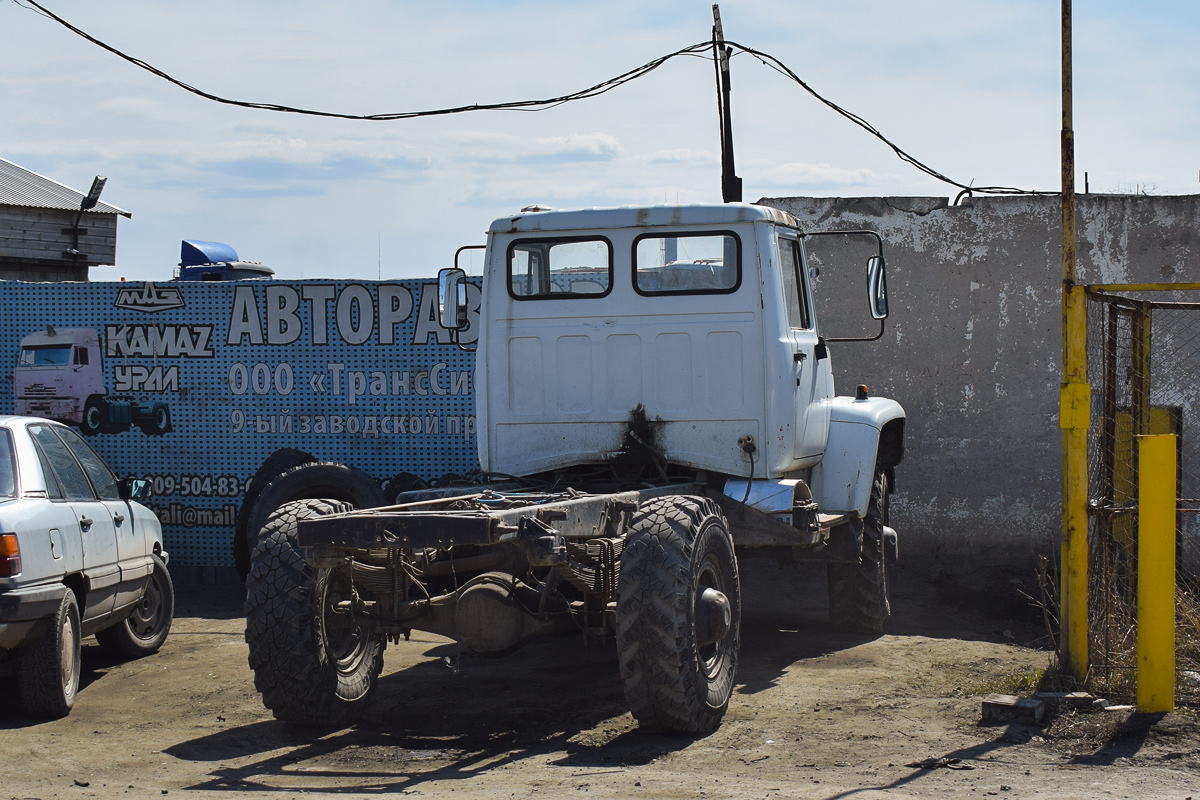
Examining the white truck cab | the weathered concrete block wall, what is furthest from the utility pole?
the white truck cab

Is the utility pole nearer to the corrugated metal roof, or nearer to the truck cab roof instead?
the truck cab roof

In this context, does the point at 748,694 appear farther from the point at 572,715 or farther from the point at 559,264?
the point at 559,264

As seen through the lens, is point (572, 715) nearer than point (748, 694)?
Yes

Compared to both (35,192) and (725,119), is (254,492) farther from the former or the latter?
(35,192)

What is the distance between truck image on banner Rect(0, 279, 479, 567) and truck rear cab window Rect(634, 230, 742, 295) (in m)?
3.98

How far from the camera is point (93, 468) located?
290 inches

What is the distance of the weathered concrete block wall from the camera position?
10477 millimetres

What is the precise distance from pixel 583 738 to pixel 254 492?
234 inches

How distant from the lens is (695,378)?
7215 mm

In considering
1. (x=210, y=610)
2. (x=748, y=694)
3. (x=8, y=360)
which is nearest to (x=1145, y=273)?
(x=748, y=694)

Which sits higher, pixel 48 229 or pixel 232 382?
pixel 48 229

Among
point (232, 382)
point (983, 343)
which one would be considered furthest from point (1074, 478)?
point (232, 382)

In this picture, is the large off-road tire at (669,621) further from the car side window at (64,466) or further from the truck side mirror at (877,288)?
the car side window at (64,466)

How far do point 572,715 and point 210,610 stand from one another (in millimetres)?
5040
